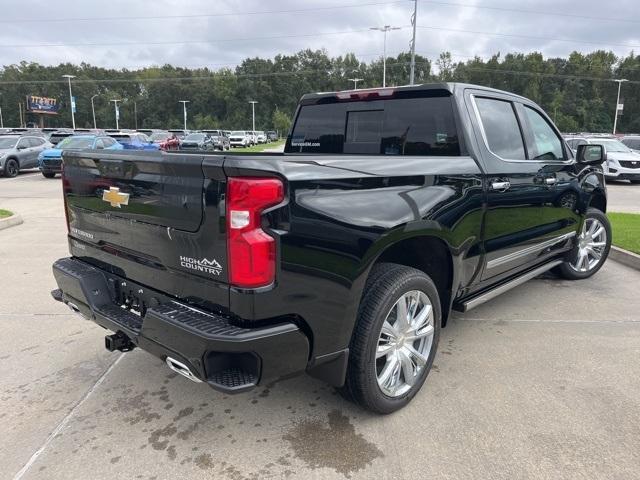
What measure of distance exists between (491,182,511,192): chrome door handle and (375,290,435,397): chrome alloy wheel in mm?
1054

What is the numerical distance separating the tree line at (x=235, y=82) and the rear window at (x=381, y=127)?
85690 mm

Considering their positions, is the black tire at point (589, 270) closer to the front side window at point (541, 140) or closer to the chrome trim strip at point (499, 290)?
the chrome trim strip at point (499, 290)

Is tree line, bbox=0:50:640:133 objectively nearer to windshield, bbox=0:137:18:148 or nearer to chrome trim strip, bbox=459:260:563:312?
windshield, bbox=0:137:18:148

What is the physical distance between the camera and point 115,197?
2709 mm

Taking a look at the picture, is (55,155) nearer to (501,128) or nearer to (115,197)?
(115,197)

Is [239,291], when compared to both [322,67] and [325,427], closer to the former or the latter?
[325,427]

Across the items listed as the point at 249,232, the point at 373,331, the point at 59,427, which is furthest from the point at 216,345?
the point at 59,427

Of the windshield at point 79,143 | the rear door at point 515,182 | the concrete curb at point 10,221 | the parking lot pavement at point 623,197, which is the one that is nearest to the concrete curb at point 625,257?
the rear door at point 515,182

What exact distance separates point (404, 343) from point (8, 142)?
22.0 metres

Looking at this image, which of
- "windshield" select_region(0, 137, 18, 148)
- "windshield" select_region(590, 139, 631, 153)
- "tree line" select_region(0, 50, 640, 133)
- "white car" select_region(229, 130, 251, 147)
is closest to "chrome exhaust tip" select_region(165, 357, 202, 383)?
"windshield" select_region(590, 139, 631, 153)

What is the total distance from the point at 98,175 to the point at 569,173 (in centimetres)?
413

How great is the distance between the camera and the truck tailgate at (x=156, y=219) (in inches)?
85.8

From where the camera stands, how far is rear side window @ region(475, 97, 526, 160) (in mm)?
3652

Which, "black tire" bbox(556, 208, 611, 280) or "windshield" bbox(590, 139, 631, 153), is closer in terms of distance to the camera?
"black tire" bbox(556, 208, 611, 280)
